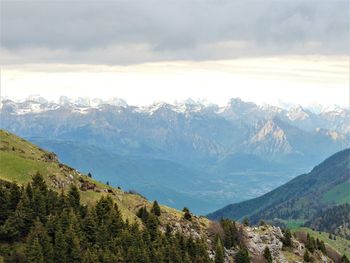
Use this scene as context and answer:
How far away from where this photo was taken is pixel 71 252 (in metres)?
108

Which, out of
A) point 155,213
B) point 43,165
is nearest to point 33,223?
point 43,165

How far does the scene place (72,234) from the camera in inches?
4375

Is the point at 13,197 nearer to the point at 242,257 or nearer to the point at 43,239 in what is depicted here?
the point at 43,239

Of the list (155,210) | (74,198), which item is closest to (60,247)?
(74,198)

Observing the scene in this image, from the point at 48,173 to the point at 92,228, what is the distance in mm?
33406

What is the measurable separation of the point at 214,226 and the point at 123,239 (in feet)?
168

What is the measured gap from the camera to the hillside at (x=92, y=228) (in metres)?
110

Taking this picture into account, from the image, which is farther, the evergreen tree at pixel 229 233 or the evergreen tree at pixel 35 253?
the evergreen tree at pixel 229 233

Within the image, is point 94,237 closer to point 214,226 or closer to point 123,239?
point 123,239

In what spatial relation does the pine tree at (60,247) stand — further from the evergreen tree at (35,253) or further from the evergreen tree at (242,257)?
the evergreen tree at (242,257)

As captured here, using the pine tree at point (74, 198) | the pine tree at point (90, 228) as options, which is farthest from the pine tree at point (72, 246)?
the pine tree at point (74, 198)

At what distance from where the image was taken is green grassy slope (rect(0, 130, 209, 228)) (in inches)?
5630

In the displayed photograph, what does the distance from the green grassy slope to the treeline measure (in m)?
10.2

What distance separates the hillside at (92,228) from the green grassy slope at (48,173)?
25 cm
